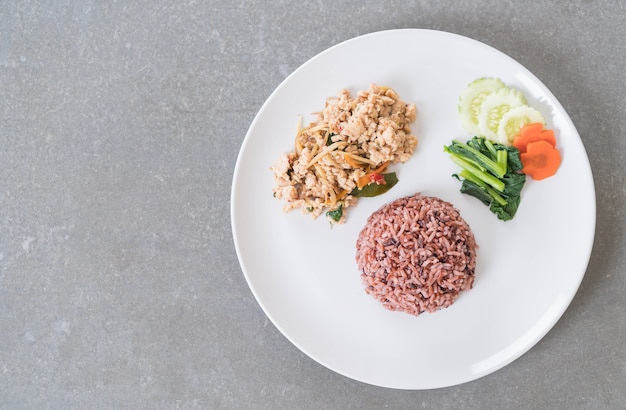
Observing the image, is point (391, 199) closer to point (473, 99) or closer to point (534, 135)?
point (473, 99)

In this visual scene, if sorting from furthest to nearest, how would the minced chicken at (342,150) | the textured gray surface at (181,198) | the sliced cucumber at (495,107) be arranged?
1. the textured gray surface at (181,198)
2. the sliced cucumber at (495,107)
3. the minced chicken at (342,150)

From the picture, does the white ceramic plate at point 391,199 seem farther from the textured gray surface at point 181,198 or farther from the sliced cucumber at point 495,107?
the textured gray surface at point 181,198

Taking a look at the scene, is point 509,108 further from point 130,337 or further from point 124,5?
point 130,337

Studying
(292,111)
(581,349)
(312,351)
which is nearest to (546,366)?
(581,349)

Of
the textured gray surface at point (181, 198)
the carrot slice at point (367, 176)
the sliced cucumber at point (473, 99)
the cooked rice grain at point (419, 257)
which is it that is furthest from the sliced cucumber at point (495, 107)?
the carrot slice at point (367, 176)

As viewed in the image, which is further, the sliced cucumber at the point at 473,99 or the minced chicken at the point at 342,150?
the sliced cucumber at the point at 473,99

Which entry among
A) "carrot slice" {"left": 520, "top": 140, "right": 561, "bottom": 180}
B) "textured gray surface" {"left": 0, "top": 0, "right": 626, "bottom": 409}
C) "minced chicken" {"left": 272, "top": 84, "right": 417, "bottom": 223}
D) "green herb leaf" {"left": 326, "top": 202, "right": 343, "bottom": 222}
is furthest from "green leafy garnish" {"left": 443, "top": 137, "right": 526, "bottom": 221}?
"green herb leaf" {"left": 326, "top": 202, "right": 343, "bottom": 222}

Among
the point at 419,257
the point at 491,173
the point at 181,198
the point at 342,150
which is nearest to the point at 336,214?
the point at 342,150
